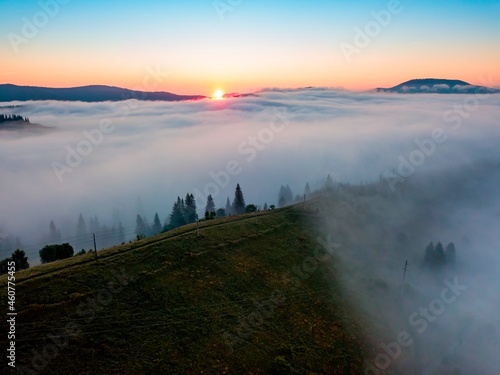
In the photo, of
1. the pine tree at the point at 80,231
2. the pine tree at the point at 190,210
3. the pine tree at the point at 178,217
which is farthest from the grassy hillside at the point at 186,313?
the pine tree at the point at 80,231

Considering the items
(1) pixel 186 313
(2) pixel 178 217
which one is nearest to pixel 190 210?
(2) pixel 178 217

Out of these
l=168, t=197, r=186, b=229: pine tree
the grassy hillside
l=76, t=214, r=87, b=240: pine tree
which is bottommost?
l=76, t=214, r=87, b=240: pine tree

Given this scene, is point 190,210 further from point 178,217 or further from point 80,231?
point 80,231

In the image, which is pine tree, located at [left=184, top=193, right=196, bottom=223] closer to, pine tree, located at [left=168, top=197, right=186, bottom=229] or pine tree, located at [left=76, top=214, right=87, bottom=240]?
pine tree, located at [left=168, top=197, right=186, bottom=229]

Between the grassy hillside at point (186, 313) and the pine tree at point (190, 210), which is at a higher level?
the grassy hillside at point (186, 313)

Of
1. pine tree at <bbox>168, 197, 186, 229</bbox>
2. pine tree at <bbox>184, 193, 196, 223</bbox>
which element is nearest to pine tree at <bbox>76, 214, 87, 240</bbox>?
pine tree at <bbox>168, 197, 186, 229</bbox>

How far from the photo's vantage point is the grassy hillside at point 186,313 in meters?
45.2

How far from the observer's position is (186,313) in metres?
54.5

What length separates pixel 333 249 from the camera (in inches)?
3627

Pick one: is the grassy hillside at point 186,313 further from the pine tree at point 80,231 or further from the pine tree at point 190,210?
the pine tree at point 80,231

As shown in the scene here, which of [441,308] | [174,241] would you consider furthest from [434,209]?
[174,241]

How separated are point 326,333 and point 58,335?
42.8 meters

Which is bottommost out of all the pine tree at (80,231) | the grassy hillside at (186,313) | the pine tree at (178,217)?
the pine tree at (80,231)

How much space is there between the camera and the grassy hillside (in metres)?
45.2
